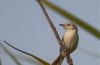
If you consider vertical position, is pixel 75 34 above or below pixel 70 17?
below

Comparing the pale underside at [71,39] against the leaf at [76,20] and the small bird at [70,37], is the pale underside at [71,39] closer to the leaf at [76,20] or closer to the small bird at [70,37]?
the small bird at [70,37]

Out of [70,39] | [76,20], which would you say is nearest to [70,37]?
[70,39]

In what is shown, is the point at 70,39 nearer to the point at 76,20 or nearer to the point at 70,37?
the point at 70,37

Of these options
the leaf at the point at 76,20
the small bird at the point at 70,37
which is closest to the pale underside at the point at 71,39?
the small bird at the point at 70,37

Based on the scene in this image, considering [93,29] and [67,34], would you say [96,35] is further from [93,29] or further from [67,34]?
[67,34]

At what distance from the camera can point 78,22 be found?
42 centimetres

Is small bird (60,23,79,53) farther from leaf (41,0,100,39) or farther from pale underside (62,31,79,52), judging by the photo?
leaf (41,0,100,39)

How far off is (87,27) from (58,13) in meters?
A: 0.05

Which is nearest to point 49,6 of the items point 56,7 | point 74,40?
point 56,7

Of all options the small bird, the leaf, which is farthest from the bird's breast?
the leaf

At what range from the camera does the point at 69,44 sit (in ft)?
4.99

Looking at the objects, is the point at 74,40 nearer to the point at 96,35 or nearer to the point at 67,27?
the point at 67,27

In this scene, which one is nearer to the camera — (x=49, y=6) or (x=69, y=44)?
(x=49, y=6)

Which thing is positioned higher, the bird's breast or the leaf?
the leaf
